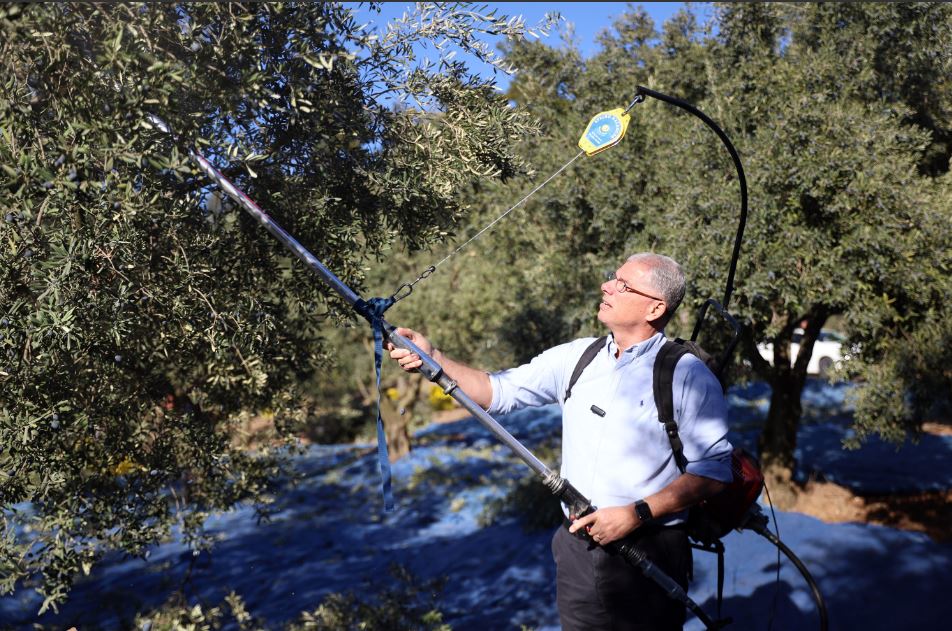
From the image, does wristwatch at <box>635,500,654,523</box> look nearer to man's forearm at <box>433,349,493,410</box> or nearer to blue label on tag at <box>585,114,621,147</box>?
man's forearm at <box>433,349,493,410</box>

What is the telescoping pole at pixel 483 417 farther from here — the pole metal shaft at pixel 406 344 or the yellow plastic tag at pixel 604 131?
the yellow plastic tag at pixel 604 131

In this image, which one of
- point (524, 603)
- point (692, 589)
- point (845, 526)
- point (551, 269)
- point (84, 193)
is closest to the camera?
point (84, 193)

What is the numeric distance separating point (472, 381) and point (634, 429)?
2.91ft

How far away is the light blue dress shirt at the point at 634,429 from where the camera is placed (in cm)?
382

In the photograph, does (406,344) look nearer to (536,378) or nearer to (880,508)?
(536,378)

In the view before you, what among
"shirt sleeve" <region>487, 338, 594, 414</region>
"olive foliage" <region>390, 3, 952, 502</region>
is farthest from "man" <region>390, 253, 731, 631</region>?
"olive foliage" <region>390, 3, 952, 502</region>

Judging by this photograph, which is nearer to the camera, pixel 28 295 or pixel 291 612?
pixel 28 295

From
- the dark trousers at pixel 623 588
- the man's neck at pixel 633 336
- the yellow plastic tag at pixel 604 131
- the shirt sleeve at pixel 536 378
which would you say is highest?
the yellow plastic tag at pixel 604 131

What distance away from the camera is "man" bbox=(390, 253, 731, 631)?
3801mm

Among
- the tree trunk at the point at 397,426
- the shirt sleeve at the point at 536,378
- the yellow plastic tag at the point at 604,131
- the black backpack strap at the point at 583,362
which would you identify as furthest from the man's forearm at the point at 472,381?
the tree trunk at the point at 397,426

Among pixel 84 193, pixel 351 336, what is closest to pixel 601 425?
pixel 84 193

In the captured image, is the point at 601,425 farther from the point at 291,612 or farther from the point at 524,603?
the point at 291,612

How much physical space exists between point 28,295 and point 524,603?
7.34 meters

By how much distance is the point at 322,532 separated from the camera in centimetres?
1438
